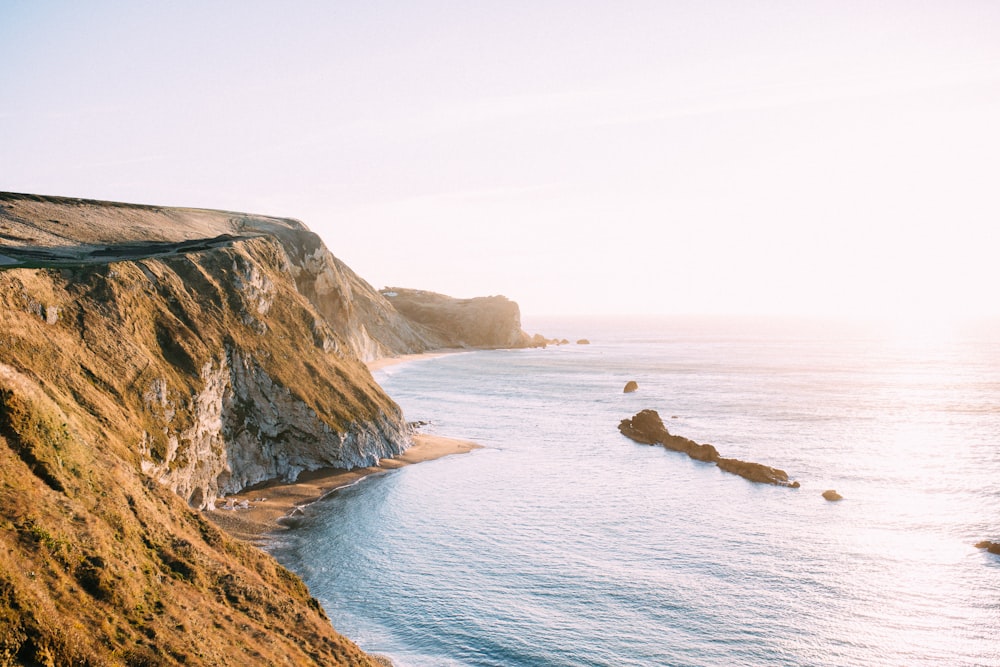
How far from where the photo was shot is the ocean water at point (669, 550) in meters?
33.5

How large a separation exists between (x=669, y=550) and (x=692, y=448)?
3307cm

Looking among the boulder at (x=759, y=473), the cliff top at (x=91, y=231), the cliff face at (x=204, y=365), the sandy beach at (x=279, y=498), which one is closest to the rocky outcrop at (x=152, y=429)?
the cliff face at (x=204, y=365)

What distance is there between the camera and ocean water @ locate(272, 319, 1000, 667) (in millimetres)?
33531

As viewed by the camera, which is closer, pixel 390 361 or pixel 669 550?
pixel 669 550

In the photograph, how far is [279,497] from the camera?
53.3 metres

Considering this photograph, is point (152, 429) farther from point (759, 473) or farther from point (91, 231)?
point (759, 473)

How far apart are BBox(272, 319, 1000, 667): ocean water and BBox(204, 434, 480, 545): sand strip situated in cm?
182

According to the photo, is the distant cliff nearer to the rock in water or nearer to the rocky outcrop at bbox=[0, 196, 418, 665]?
the rocky outcrop at bbox=[0, 196, 418, 665]

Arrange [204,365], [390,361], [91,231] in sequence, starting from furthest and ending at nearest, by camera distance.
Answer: [390,361]
[91,231]
[204,365]

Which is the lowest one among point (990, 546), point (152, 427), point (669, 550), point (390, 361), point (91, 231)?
point (669, 550)

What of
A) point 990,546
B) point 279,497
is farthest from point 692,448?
point 279,497

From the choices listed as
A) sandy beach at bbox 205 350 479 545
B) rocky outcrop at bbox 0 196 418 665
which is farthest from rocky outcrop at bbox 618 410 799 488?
rocky outcrop at bbox 0 196 418 665

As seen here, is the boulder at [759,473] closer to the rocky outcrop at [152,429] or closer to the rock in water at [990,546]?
the rock in water at [990,546]

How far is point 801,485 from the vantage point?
208ft
